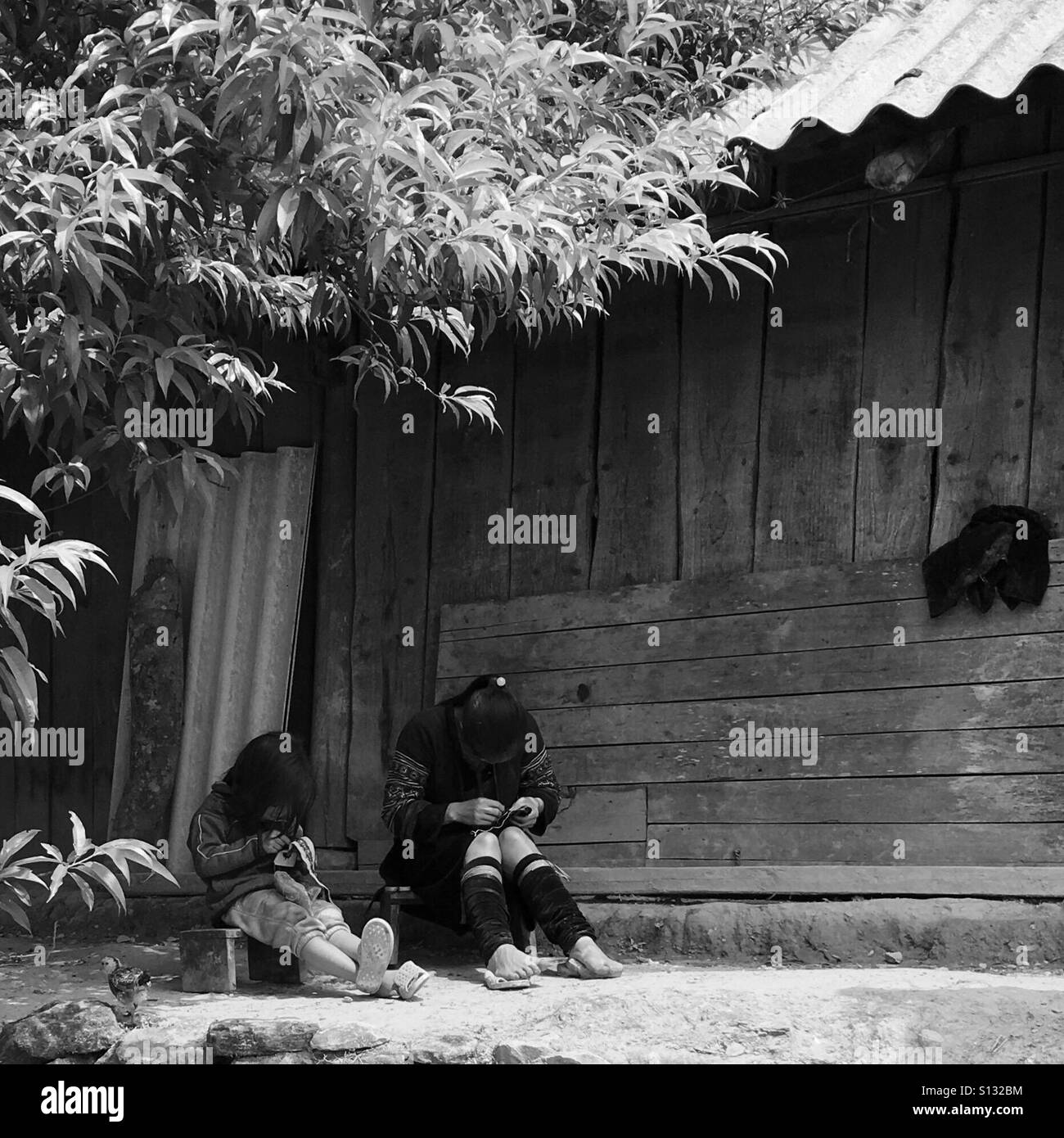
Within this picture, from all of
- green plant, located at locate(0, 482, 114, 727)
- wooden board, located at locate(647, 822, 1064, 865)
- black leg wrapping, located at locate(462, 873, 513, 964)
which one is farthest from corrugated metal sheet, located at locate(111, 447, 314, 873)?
green plant, located at locate(0, 482, 114, 727)

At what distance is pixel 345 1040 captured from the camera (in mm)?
4117

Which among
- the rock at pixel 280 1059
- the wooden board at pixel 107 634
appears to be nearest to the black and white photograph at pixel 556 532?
the rock at pixel 280 1059

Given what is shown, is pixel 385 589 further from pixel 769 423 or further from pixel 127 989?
pixel 127 989

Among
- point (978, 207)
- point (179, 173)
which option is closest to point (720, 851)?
point (978, 207)

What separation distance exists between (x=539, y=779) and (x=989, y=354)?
226 cm

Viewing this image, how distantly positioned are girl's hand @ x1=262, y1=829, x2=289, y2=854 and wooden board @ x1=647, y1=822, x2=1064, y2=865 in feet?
4.82

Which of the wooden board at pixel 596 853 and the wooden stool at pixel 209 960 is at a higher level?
the wooden board at pixel 596 853

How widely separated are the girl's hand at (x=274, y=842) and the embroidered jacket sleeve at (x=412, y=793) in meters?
0.43

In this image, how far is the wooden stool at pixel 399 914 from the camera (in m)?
5.44

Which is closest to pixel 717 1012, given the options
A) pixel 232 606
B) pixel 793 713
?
pixel 793 713

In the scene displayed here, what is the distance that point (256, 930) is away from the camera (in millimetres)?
5281

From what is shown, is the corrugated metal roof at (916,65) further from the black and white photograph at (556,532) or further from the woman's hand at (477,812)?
the woman's hand at (477,812)

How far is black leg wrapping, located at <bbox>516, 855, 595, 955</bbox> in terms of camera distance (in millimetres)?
5184
